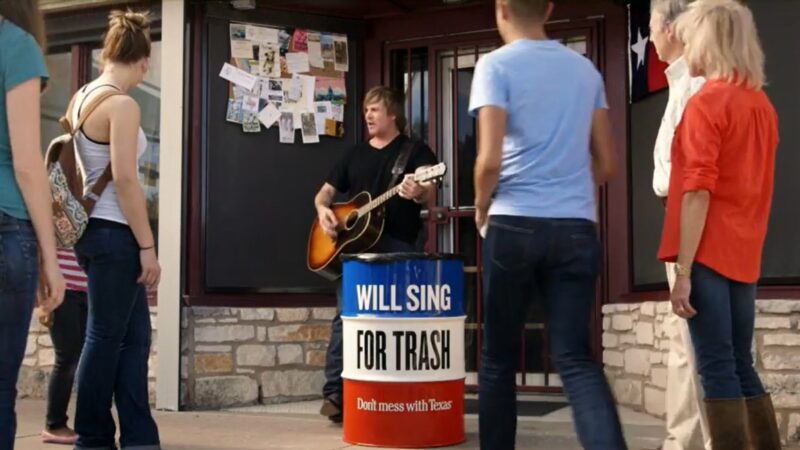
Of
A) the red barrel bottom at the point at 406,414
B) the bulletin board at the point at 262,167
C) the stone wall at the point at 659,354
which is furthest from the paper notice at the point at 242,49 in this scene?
the stone wall at the point at 659,354

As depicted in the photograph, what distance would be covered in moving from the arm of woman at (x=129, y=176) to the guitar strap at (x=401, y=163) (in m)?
1.67

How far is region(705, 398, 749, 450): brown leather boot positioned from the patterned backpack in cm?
234

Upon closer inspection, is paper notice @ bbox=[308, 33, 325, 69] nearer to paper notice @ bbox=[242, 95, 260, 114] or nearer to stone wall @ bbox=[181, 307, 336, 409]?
paper notice @ bbox=[242, 95, 260, 114]

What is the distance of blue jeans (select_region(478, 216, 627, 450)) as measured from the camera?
3.24 meters

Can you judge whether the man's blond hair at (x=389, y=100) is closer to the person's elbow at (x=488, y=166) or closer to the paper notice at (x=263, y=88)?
the paper notice at (x=263, y=88)

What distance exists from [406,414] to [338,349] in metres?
0.88

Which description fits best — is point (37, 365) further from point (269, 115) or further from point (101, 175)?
point (101, 175)

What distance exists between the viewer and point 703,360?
3443 mm

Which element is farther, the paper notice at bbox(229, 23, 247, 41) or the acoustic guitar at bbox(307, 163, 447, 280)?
the paper notice at bbox(229, 23, 247, 41)

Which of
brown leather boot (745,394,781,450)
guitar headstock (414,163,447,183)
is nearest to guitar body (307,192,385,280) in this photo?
guitar headstock (414,163,447,183)

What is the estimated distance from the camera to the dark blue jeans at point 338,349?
5.38 meters

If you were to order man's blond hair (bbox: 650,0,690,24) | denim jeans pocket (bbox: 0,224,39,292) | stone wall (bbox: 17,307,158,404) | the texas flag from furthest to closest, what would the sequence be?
stone wall (bbox: 17,307,158,404)
the texas flag
man's blond hair (bbox: 650,0,690,24)
denim jeans pocket (bbox: 0,224,39,292)

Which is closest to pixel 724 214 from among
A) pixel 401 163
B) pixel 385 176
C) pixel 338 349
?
pixel 401 163

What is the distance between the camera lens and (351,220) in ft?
18.0
